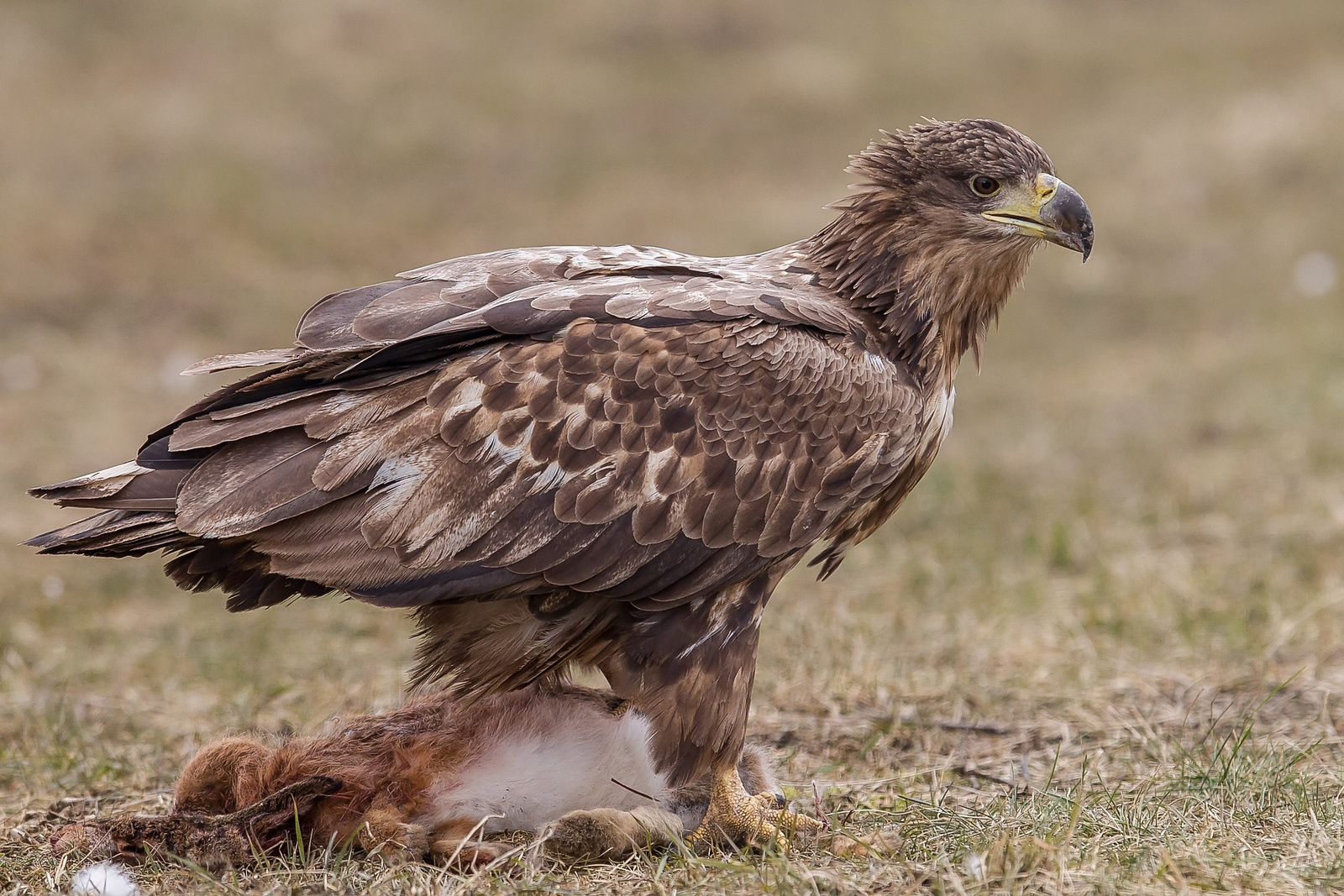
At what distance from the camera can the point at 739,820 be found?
4059 mm

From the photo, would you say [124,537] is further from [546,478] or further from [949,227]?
[949,227]

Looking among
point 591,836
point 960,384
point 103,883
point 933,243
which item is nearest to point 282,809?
point 103,883

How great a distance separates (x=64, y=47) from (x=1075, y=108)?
11.8 metres

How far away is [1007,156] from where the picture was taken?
177 inches

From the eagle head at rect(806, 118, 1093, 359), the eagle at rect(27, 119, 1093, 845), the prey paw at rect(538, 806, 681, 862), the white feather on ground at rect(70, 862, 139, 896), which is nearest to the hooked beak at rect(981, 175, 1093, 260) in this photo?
the eagle head at rect(806, 118, 1093, 359)

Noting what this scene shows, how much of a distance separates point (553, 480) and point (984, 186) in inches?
66.4

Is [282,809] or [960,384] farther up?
[960,384]

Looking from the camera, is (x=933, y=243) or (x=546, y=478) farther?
(x=933, y=243)

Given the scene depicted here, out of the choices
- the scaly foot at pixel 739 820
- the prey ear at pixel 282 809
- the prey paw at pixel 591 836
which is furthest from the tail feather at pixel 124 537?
the scaly foot at pixel 739 820

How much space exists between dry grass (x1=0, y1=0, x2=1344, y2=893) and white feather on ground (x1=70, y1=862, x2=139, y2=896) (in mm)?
103

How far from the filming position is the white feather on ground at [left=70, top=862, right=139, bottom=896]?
3576mm

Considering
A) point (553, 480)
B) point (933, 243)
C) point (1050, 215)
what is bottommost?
point (553, 480)

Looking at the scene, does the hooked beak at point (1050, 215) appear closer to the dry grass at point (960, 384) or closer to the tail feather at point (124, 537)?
the dry grass at point (960, 384)

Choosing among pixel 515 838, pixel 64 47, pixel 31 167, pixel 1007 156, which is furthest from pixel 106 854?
pixel 64 47
